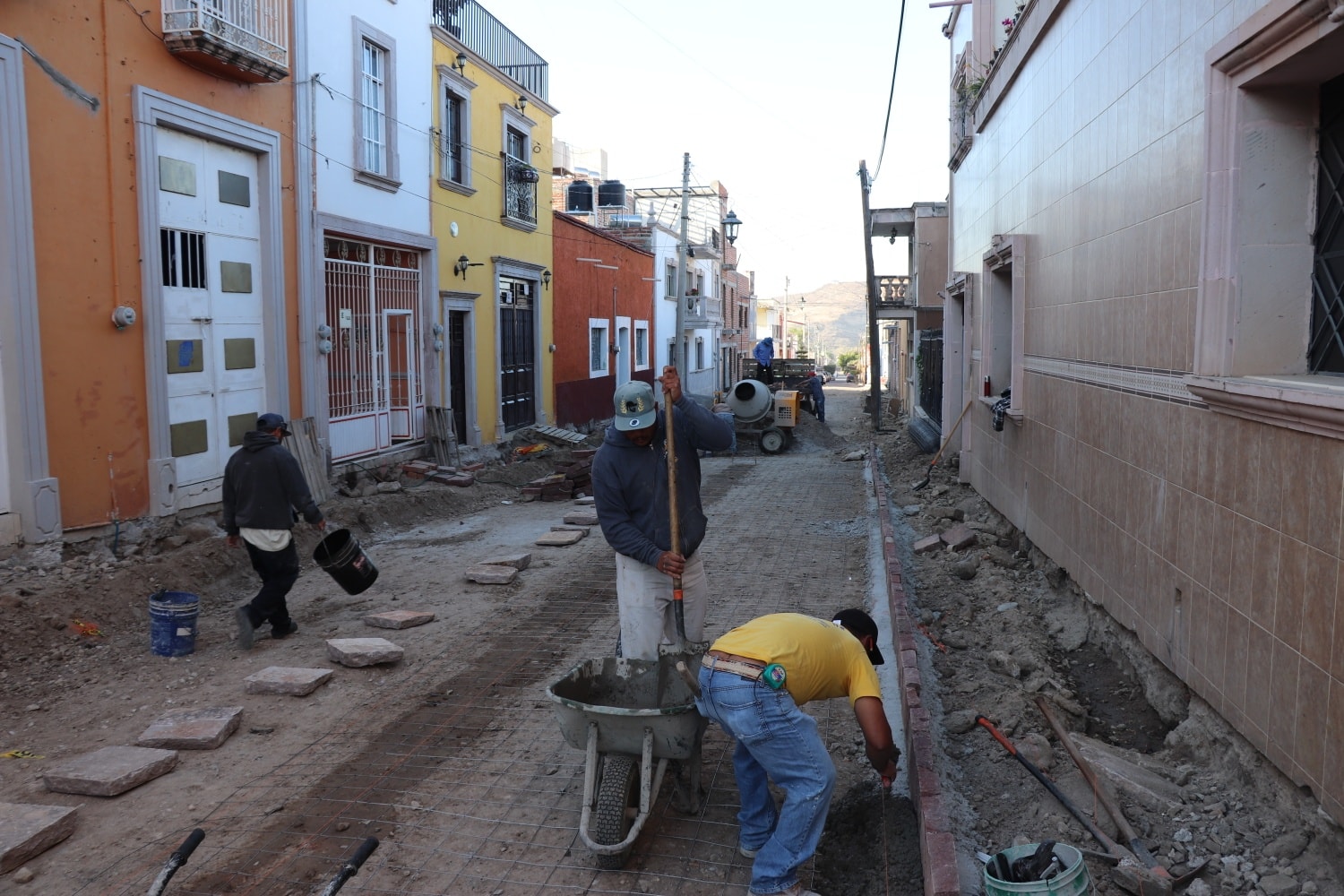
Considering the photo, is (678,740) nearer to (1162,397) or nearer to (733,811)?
(733,811)

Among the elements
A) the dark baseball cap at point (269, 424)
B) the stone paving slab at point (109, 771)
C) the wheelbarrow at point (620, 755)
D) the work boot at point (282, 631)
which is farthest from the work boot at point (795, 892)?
the dark baseball cap at point (269, 424)

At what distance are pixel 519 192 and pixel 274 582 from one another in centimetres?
1376

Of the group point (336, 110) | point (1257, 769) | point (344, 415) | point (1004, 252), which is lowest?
point (1257, 769)

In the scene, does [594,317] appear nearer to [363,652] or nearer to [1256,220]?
[363,652]

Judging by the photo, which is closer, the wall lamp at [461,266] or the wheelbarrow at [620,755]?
the wheelbarrow at [620,755]

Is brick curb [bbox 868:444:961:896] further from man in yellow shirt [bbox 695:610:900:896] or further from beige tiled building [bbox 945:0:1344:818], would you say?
beige tiled building [bbox 945:0:1344:818]

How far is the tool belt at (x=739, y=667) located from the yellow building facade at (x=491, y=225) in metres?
13.0

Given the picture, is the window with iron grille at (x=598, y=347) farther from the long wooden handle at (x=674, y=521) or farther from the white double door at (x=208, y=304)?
the long wooden handle at (x=674, y=521)

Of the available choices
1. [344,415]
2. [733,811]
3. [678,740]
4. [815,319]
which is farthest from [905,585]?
[815,319]

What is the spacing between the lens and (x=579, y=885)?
394 cm

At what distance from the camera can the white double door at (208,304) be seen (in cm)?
1004

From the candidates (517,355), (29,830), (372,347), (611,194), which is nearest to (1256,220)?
(29,830)

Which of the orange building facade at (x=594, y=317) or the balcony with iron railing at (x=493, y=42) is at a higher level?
the balcony with iron railing at (x=493, y=42)

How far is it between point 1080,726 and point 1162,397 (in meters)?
1.85
